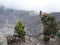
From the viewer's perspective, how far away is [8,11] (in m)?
183

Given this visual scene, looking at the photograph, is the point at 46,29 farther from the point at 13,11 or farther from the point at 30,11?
the point at 13,11

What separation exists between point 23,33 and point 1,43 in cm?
1076

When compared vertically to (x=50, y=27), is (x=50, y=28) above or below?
below

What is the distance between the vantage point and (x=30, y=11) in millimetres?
177000

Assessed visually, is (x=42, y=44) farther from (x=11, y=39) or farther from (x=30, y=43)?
(x=11, y=39)

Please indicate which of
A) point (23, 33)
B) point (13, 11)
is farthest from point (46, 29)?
point (13, 11)

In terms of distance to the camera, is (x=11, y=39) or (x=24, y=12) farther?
(x=24, y=12)

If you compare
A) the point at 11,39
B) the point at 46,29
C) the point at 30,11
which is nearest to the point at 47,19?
the point at 46,29

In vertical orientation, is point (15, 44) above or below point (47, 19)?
below

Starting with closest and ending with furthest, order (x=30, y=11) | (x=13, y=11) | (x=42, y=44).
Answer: (x=42, y=44) < (x=30, y=11) < (x=13, y=11)

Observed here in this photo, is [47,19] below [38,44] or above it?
above

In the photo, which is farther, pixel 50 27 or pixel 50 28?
pixel 50 27

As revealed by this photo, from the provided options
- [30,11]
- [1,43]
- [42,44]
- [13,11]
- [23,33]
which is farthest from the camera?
[13,11]

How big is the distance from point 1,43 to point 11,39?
1146cm
